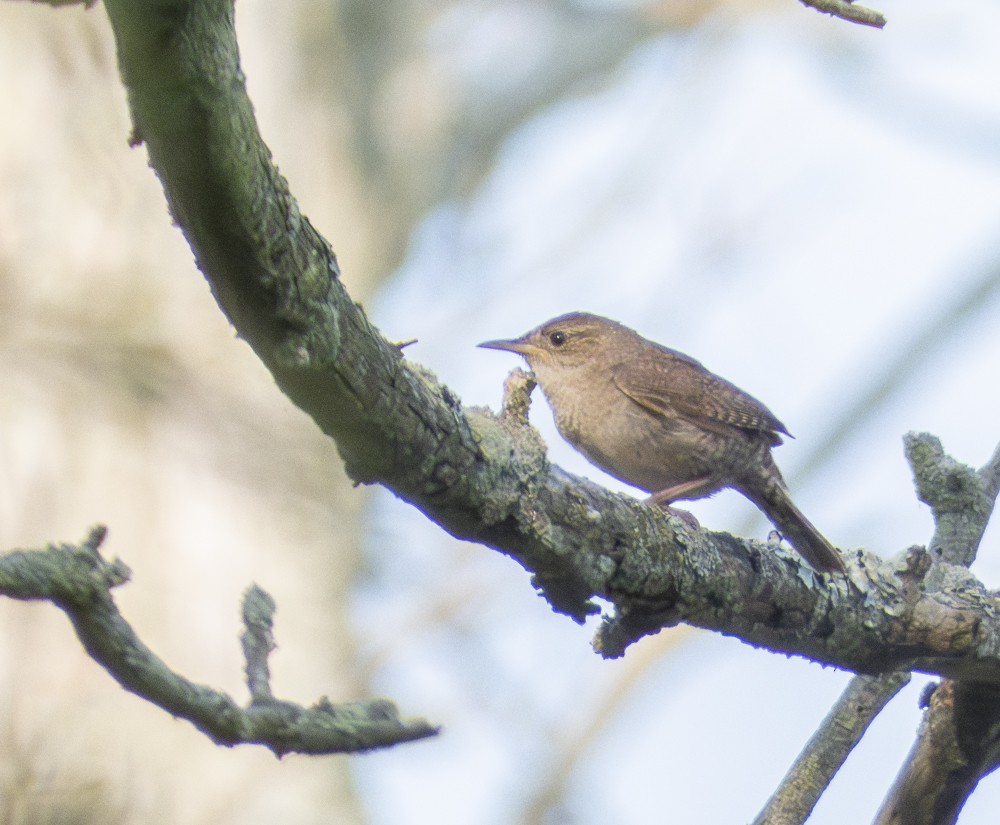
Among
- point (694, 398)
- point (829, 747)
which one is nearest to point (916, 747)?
point (829, 747)

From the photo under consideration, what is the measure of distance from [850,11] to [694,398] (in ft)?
9.05

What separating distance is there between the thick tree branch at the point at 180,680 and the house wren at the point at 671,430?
2.57 m

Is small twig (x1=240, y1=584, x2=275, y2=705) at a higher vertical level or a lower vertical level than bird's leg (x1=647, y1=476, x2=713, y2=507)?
lower

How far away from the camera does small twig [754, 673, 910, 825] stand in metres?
3.24

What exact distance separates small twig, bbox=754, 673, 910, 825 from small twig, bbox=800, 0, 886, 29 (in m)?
1.99

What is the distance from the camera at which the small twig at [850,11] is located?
6.82 ft

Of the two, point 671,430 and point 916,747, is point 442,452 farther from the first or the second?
point 671,430

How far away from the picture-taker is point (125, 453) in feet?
18.9

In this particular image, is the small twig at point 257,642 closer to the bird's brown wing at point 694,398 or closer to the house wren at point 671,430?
the house wren at point 671,430

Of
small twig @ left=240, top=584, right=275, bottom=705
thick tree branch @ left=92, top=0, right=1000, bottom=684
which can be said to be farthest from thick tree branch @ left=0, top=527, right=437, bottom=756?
thick tree branch @ left=92, top=0, right=1000, bottom=684

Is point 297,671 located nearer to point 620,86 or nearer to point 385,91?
point 385,91

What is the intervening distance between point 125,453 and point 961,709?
386 cm

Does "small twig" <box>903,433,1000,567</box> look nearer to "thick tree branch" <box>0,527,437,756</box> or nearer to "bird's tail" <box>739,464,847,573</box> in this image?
"bird's tail" <box>739,464,847,573</box>

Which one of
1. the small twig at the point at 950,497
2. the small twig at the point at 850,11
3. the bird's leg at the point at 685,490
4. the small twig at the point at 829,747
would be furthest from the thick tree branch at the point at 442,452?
the bird's leg at the point at 685,490
